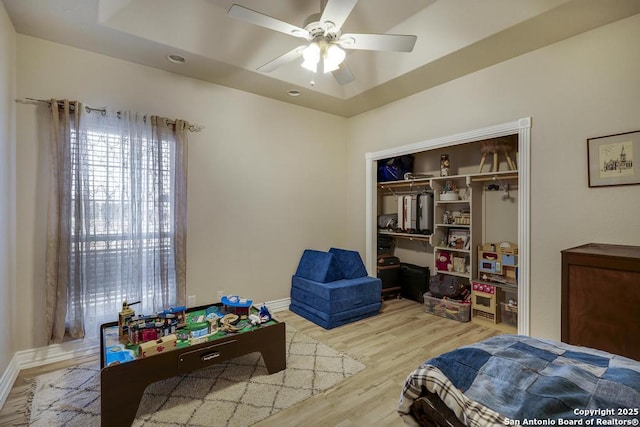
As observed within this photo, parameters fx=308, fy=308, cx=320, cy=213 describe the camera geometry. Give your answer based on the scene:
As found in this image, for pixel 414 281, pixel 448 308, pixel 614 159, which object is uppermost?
pixel 614 159

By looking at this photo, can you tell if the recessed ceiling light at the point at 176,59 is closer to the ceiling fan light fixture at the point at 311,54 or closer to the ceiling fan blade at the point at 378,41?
the ceiling fan light fixture at the point at 311,54

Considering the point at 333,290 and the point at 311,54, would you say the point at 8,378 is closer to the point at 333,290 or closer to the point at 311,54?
the point at 333,290

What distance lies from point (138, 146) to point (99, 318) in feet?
5.06

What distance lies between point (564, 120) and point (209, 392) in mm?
3401

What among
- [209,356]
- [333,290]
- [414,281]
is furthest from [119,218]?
[414,281]

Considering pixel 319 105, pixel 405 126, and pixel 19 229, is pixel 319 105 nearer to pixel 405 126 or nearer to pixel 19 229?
pixel 405 126

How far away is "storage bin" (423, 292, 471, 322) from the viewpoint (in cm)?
346

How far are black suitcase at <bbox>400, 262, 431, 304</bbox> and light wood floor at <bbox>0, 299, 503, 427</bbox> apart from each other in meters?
0.17

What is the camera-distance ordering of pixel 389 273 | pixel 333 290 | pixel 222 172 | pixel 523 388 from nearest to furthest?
pixel 523 388 < pixel 333 290 < pixel 222 172 < pixel 389 273

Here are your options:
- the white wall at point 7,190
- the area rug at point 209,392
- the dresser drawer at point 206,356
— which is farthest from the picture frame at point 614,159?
the white wall at point 7,190

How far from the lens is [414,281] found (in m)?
4.19

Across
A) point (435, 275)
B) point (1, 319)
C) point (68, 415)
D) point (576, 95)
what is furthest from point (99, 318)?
point (576, 95)

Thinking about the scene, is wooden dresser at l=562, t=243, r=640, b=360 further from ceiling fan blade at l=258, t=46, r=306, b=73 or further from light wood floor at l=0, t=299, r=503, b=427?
ceiling fan blade at l=258, t=46, r=306, b=73

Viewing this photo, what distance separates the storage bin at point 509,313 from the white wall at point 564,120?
587mm
